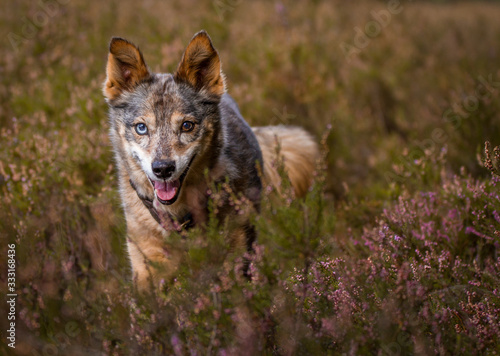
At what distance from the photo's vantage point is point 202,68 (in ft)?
12.3

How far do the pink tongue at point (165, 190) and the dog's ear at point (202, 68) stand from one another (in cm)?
90

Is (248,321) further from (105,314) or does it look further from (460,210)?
(460,210)

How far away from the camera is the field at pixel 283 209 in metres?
2.57

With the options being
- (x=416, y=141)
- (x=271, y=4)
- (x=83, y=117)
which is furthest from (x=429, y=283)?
(x=271, y=4)

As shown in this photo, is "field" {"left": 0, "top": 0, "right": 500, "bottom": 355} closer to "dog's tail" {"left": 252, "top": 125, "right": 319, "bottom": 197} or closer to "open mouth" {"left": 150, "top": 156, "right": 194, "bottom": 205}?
"dog's tail" {"left": 252, "top": 125, "right": 319, "bottom": 197}

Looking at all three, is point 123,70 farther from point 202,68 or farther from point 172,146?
point 172,146

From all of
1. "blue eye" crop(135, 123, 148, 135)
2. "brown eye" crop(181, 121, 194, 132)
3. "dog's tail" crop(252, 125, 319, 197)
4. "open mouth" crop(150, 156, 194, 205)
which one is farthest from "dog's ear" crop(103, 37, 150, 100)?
"dog's tail" crop(252, 125, 319, 197)

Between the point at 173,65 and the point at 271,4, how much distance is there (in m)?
6.88

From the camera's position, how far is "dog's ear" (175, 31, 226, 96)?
139 inches

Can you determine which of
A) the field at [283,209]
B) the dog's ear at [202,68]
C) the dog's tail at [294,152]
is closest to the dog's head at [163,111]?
the dog's ear at [202,68]

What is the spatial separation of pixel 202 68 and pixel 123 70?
0.64 metres

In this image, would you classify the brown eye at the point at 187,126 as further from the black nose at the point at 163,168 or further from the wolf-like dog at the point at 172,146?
the black nose at the point at 163,168

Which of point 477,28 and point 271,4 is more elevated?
point 271,4

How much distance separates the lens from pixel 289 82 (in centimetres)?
754
